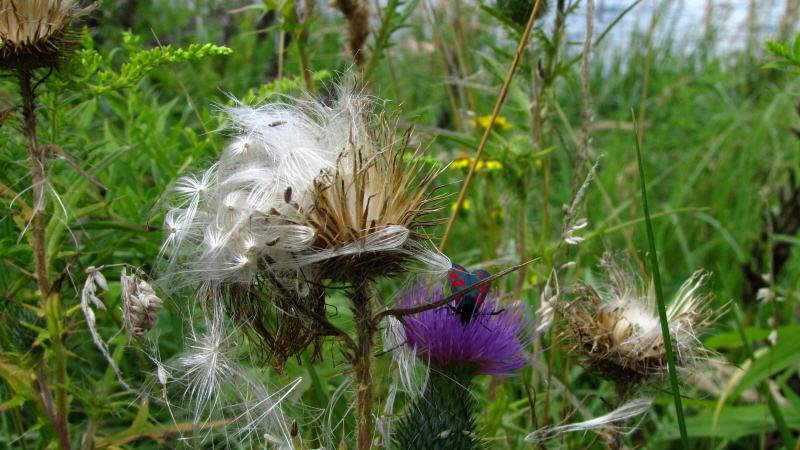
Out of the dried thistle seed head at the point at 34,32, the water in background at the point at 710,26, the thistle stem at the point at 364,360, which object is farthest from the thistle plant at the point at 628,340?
the water in background at the point at 710,26

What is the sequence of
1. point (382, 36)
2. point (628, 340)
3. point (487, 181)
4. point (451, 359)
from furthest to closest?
point (487, 181)
point (382, 36)
point (628, 340)
point (451, 359)

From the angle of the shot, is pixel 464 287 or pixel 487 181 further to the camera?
pixel 487 181

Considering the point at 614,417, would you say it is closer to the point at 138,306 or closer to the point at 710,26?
→ the point at 138,306

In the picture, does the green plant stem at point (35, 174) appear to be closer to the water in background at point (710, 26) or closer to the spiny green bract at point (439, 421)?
the spiny green bract at point (439, 421)

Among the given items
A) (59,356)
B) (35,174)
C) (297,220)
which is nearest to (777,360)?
(297,220)

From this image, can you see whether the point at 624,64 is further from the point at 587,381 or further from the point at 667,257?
the point at 587,381

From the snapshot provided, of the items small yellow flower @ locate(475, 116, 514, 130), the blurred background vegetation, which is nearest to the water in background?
the blurred background vegetation

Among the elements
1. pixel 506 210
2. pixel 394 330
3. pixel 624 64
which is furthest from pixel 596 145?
pixel 394 330
